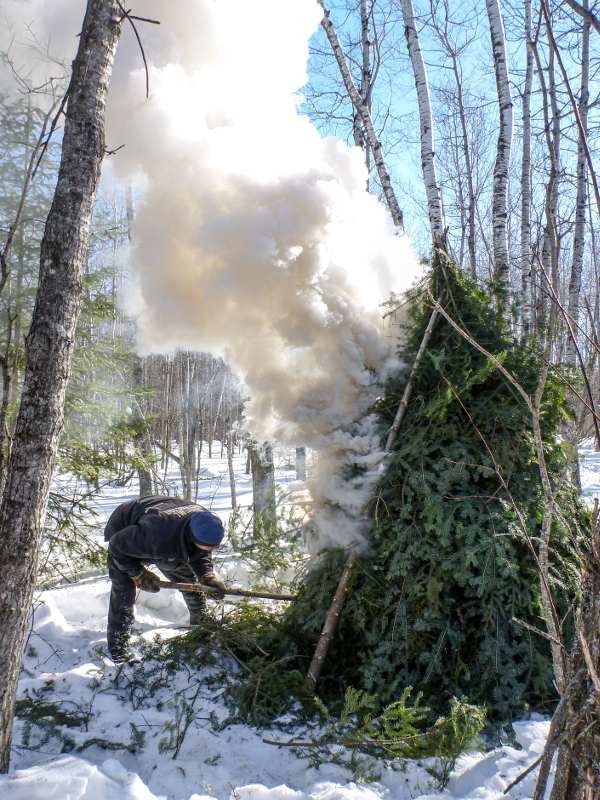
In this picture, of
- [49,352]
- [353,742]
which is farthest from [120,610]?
[49,352]

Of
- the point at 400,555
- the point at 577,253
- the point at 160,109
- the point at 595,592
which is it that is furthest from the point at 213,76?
the point at 577,253

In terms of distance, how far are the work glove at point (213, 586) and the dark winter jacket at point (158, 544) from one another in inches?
3.9

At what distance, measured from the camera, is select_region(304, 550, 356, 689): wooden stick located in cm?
345

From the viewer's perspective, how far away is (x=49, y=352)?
2.59m

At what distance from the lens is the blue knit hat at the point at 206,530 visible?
13.4 feet

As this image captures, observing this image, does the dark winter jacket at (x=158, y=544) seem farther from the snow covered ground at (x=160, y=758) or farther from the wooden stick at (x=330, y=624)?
the wooden stick at (x=330, y=624)

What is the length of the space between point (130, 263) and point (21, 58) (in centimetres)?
276

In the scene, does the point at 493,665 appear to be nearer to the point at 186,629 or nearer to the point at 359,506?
the point at 359,506

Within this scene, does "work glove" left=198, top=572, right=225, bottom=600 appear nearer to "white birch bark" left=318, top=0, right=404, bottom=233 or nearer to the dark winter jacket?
the dark winter jacket

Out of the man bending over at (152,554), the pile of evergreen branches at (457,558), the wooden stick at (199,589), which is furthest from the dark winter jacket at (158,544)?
the pile of evergreen branches at (457,558)

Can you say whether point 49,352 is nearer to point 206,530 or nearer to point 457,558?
point 206,530

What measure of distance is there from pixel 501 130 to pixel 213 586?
766cm

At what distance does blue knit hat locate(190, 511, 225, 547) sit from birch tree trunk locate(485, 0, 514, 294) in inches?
218

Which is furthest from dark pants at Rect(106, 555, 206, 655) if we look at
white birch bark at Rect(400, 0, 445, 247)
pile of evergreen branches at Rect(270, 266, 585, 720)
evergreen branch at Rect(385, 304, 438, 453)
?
white birch bark at Rect(400, 0, 445, 247)
